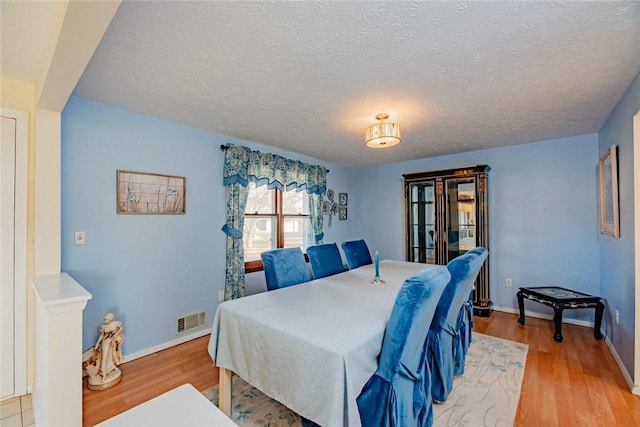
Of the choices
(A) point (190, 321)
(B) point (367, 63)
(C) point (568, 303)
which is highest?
(B) point (367, 63)

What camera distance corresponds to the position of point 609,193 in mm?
2811

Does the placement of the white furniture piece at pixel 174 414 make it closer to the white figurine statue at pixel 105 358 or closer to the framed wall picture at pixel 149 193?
the white figurine statue at pixel 105 358

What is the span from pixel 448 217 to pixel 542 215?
1110 millimetres

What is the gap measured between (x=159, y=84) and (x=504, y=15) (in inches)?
87.0

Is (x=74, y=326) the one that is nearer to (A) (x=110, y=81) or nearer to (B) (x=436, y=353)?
(A) (x=110, y=81)

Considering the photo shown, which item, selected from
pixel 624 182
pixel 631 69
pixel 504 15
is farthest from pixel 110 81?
pixel 624 182

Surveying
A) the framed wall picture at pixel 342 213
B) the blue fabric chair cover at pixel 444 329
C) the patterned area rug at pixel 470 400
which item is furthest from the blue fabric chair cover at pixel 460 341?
the framed wall picture at pixel 342 213

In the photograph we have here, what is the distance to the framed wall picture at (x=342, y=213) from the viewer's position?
5.21 m

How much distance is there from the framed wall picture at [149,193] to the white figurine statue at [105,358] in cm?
96

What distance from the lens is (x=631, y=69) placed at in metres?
1.91

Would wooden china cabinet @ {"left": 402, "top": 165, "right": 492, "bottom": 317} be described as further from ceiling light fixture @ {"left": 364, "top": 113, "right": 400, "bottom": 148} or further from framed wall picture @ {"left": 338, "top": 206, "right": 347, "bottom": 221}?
ceiling light fixture @ {"left": 364, "top": 113, "right": 400, "bottom": 148}

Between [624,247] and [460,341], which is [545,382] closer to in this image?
[460,341]

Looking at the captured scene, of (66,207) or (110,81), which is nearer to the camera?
(110,81)

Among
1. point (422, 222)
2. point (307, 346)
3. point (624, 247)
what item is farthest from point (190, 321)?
point (624, 247)
